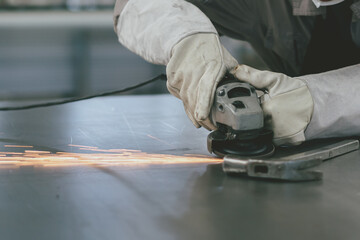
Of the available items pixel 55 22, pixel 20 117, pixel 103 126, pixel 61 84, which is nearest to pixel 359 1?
pixel 103 126

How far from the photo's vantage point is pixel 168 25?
1.27 metres

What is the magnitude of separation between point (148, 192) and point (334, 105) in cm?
56

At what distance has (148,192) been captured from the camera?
89 cm

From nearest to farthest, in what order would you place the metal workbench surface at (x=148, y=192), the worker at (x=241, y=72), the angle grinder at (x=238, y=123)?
1. the metal workbench surface at (x=148, y=192)
2. the angle grinder at (x=238, y=123)
3. the worker at (x=241, y=72)

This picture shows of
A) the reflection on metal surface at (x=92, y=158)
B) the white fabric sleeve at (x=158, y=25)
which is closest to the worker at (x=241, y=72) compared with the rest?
the white fabric sleeve at (x=158, y=25)

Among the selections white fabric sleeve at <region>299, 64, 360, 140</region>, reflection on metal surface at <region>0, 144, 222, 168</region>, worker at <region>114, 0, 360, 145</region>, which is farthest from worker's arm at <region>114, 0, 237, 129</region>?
white fabric sleeve at <region>299, 64, 360, 140</region>

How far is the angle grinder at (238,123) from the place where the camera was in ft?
3.47

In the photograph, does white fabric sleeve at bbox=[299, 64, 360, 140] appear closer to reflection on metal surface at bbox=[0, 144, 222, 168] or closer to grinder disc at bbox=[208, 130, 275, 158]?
grinder disc at bbox=[208, 130, 275, 158]

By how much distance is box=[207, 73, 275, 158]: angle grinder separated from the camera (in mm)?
1057

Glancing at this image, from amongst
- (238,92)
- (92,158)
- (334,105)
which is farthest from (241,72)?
(92,158)

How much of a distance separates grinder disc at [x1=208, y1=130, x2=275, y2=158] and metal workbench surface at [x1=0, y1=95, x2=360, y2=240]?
0.03 meters

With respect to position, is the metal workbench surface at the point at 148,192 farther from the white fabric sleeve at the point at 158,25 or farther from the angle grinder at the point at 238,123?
the white fabric sleeve at the point at 158,25

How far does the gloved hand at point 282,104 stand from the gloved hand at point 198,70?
6 cm

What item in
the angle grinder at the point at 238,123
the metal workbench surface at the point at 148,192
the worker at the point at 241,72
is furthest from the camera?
the worker at the point at 241,72
